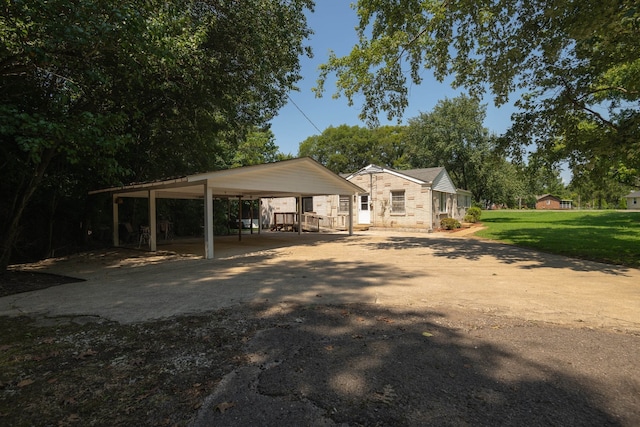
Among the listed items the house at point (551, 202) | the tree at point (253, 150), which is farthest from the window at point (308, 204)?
the house at point (551, 202)

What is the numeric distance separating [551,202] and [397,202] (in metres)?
87.0

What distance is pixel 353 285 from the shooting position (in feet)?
20.6

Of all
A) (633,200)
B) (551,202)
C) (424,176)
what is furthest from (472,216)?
(551,202)

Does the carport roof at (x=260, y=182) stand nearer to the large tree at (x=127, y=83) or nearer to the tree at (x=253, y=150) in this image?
the large tree at (x=127, y=83)

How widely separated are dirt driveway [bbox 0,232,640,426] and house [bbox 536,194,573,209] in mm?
95956

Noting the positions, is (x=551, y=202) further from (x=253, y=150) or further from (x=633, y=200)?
(x=253, y=150)

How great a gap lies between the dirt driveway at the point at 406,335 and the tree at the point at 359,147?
38282mm

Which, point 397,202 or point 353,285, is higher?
point 397,202

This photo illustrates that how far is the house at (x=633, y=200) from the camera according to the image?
6856 cm

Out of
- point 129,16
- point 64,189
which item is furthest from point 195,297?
point 64,189

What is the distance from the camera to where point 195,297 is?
5.55 m

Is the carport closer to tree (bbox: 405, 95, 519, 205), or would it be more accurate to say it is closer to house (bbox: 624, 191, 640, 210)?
tree (bbox: 405, 95, 519, 205)

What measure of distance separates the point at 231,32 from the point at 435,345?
9.64 m

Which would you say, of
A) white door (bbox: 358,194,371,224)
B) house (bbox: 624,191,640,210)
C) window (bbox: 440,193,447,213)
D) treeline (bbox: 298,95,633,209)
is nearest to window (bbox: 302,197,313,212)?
white door (bbox: 358,194,371,224)
